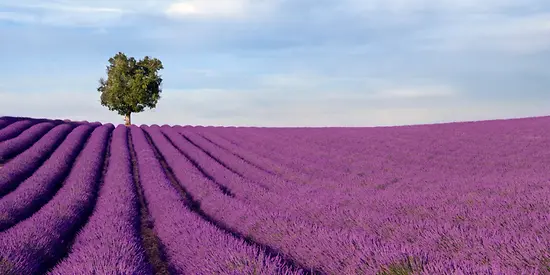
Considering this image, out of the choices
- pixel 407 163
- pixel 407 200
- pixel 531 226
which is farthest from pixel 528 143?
pixel 531 226

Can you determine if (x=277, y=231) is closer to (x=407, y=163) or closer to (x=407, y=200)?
(x=407, y=200)

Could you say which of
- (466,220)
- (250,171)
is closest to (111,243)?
(466,220)

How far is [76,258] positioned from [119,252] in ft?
1.25

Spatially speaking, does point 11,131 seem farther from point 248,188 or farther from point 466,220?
point 466,220

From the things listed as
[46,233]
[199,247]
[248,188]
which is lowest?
[46,233]

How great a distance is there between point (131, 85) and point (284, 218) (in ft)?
132

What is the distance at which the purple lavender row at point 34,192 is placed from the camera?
333 inches

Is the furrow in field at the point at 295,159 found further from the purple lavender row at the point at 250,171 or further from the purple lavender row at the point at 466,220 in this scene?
the purple lavender row at the point at 466,220

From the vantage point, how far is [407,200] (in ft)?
23.5

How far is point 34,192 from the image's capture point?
33.2 feet

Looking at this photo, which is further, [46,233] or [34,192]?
[34,192]

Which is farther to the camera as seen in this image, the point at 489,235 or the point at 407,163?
the point at 407,163

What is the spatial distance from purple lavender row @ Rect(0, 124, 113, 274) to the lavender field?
21 millimetres

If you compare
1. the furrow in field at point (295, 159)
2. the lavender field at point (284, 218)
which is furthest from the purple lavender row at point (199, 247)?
the furrow in field at point (295, 159)
